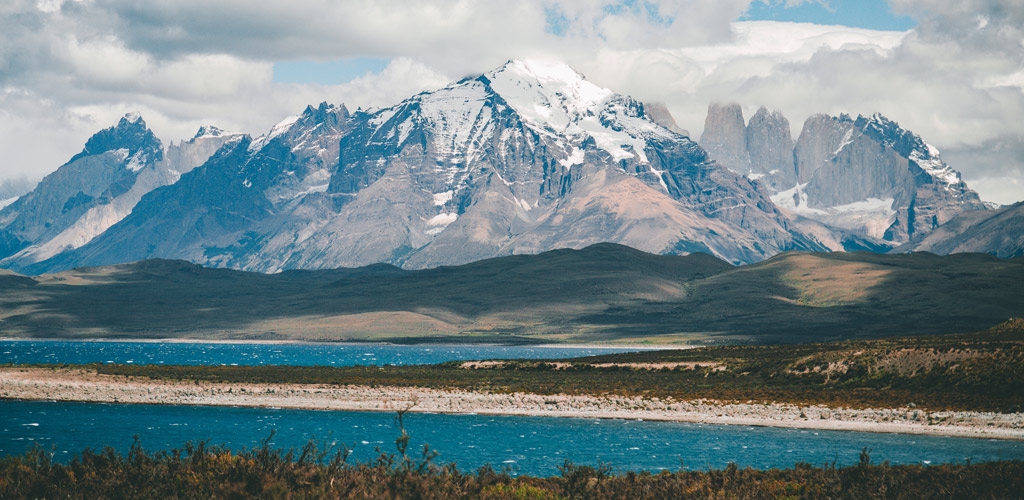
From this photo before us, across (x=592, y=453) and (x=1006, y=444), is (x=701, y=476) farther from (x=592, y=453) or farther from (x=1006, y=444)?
(x=1006, y=444)

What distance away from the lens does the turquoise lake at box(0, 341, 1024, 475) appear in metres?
61.7

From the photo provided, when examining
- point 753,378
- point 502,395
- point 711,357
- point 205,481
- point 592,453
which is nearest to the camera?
point 205,481

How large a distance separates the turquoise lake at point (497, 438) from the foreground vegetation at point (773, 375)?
14121 mm

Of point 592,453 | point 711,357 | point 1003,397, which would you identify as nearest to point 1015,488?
point 592,453

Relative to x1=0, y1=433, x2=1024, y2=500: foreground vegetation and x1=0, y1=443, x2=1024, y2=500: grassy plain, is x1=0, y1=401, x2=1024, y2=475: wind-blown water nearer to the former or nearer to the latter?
x1=0, y1=443, x2=1024, y2=500: grassy plain

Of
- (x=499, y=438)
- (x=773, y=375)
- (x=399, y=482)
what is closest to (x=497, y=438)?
(x=499, y=438)

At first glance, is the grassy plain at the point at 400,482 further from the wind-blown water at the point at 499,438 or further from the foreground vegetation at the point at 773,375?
the foreground vegetation at the point at 773,375

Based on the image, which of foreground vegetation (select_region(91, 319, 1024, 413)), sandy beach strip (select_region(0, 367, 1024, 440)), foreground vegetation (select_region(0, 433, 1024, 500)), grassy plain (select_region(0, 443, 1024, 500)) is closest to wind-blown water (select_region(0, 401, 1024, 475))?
sandy beach strip (select_region(0, 367, 1024, 440))

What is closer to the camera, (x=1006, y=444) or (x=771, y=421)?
(x=1006, y=444)

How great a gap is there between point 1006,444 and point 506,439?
101 ft

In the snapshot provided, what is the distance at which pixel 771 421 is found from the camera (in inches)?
3145

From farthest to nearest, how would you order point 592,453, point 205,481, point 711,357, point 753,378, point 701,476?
point 711,357 < point 753,378 < point 592,453 < point 701,476 < point 205,481

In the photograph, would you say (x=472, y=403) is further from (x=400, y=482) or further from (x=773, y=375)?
(x=400, y=482)

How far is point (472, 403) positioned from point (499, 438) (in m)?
19.5
